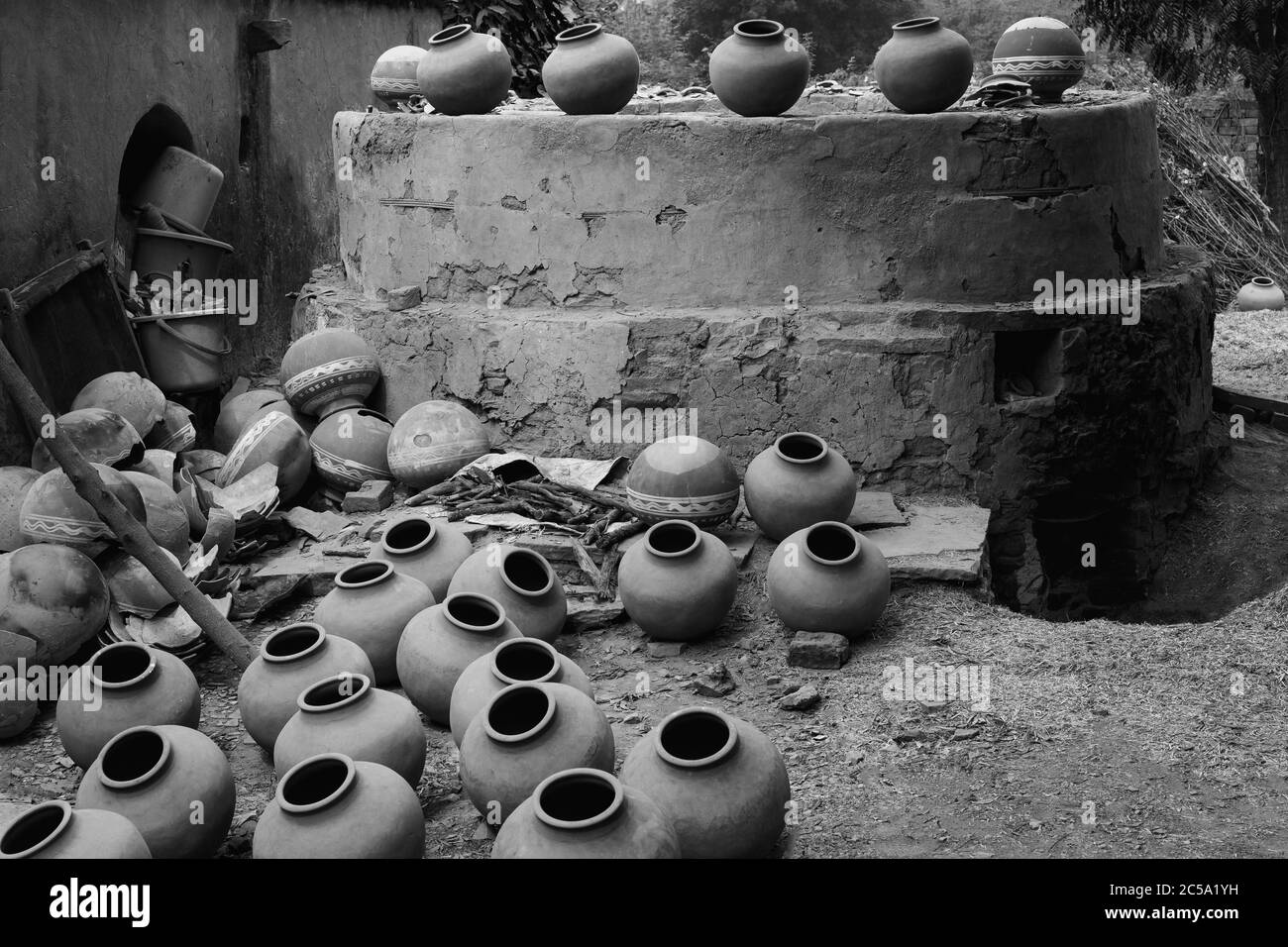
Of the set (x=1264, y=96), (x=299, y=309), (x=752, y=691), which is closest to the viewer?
(x=752, y=691)

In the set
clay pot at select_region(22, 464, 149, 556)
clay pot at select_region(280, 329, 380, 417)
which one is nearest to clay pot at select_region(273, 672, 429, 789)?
clay pot at select_region(22, 464, 149, 556)

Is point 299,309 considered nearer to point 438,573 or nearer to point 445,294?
point 445,294

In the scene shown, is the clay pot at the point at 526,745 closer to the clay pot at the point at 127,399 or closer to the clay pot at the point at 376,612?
the clay pot at the point at 376,612

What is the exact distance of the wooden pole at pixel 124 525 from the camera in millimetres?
4246

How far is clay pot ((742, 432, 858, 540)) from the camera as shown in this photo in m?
5.10

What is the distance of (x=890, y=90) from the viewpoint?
590cm

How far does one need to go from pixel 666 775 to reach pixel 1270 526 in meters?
4.75

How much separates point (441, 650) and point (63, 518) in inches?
62.9

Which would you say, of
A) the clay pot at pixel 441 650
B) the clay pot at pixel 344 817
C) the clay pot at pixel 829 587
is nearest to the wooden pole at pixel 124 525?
the clay pot at pixel 441 650

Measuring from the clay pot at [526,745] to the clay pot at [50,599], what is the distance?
179 centimetres

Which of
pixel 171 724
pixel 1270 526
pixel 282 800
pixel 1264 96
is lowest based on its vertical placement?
pixel 1270 526

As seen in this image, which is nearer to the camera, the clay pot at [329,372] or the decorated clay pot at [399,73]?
the clay pot at [329,372]

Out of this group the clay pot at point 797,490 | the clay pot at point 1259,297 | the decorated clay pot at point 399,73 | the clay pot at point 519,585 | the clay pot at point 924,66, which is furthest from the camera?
the clay pot at point 1259,297

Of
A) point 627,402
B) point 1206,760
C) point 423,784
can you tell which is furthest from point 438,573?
point 1206,760
